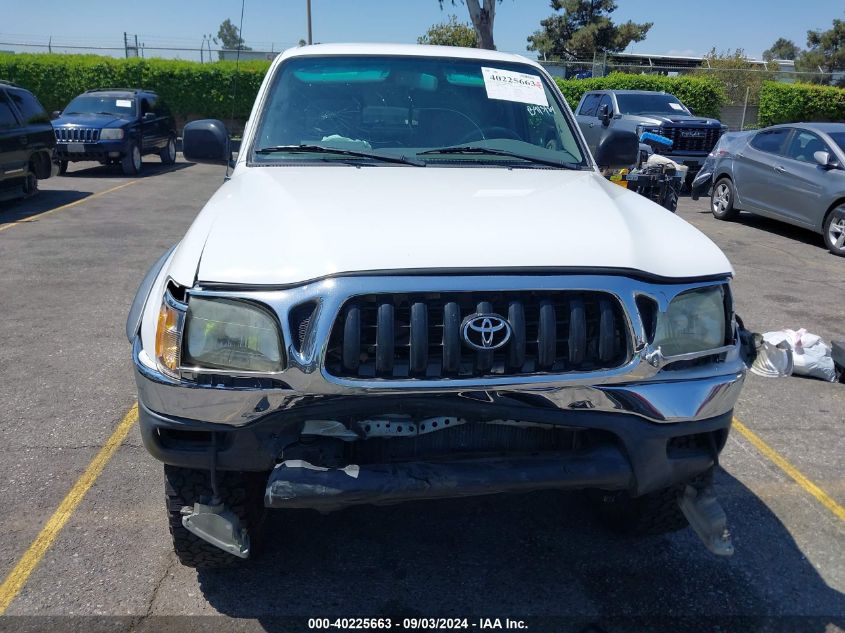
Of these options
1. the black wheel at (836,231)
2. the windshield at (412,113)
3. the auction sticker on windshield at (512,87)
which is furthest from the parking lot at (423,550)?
the black wheel at (836,231)

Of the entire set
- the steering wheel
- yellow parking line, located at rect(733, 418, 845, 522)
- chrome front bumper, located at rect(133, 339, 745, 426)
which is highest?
the steering wheel

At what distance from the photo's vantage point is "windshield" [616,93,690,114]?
15500 mm

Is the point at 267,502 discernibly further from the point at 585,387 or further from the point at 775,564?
the point at 775,564

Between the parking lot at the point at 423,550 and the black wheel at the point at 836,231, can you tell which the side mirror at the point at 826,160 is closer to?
the black wheel at the point at 836,231

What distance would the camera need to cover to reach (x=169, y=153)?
18594 millimetres

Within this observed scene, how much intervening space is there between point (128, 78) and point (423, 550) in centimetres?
2441

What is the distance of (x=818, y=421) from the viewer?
15.2 ft

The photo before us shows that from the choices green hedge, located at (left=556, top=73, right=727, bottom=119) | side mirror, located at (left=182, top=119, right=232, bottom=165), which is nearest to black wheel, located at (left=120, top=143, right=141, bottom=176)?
side mirror, located at (left=182, top=119, right=232, bottom=165)

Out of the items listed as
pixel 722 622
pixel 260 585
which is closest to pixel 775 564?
pixel 722 622

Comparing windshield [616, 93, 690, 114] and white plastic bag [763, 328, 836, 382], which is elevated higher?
windshield [616, 93, 690, 114]

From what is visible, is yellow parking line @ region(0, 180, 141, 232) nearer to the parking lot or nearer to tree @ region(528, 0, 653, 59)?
the parking lot

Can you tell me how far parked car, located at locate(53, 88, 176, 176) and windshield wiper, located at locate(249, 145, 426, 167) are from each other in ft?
42.5

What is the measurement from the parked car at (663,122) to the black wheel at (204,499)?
39.2ft

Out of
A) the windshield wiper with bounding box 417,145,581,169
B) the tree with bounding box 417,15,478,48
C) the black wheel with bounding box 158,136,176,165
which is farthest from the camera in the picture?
the tree with bounding box 417,15,478,48
